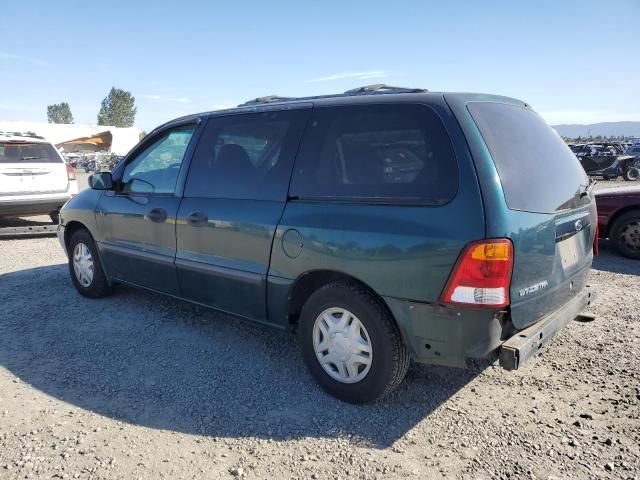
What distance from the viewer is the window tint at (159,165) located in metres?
4.20

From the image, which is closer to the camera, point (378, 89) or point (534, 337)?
point (534, 337)

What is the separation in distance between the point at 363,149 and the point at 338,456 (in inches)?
69.5

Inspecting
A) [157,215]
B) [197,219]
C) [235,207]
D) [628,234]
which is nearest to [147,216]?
[157,215]

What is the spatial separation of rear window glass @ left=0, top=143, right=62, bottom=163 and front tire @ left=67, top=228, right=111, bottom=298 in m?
4.51

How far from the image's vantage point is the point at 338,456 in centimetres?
259

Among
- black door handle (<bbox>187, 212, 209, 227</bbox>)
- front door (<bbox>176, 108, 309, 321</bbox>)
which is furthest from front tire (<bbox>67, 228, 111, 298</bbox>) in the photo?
black door handle (<bbox>187, 212, 209, 227</bbox>)

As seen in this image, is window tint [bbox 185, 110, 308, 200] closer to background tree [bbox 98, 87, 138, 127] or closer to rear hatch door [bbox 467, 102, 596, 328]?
rear hatch door [bbox 467, 102, 596, 328]

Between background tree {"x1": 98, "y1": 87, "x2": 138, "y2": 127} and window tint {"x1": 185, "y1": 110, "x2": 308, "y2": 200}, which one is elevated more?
background tree {"x1": 98, "y1": 87, "x2": 138, "y2": 127}

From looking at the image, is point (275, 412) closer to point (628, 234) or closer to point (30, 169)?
point (628, 234)

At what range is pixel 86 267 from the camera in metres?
5.20

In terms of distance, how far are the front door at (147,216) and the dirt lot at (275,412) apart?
56cm

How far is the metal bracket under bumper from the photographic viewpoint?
2.56 meters

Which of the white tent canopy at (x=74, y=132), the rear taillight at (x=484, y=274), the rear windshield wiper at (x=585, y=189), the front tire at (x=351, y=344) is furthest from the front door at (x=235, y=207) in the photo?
the white tent canopy at (x=74, y=132)

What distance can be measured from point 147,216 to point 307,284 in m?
1.81
